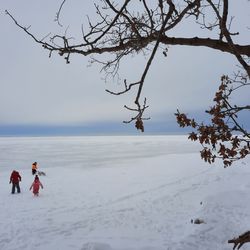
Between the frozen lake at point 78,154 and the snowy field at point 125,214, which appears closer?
the snowy field at point 125,214

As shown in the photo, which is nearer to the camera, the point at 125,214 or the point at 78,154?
the point at 125,214

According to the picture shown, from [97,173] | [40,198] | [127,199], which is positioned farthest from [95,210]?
[97,173]

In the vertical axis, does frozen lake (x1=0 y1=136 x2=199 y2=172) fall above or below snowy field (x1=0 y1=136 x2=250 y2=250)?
above

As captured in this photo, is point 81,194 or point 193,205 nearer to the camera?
point 193,205

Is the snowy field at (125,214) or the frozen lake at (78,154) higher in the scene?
the frozen lake at (78,154)

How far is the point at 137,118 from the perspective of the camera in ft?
8.52

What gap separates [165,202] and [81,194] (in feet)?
15.9

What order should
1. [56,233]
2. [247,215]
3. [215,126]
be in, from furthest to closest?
[247,215] → [56,233] → [215,126]

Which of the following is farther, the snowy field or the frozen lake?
the frozen lake

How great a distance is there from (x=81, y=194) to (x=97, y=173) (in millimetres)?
9658

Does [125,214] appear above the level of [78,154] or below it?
below

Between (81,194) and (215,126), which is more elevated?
(215,126)

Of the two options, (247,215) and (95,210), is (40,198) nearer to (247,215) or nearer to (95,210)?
(95,210)

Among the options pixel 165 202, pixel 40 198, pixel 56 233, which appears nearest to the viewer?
pixel 56 233
